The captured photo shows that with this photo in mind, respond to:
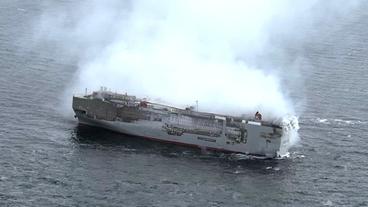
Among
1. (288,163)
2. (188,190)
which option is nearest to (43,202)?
(188,190)

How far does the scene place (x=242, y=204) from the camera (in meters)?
170

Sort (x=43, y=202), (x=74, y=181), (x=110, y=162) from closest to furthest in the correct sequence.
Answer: (x=43, y=202) < (x=74, y=181) < (x=110, y=162)

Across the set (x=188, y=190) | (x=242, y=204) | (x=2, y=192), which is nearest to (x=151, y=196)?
(x=188, y=190)

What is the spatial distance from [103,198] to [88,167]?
20188mm

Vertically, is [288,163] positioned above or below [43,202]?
above

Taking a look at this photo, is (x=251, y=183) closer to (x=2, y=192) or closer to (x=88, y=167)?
(x=88, y=167)

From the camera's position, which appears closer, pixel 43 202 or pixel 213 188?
pixel 43 202

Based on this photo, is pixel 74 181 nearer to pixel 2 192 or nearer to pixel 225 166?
pixel 2 192

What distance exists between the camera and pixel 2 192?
6471 inches

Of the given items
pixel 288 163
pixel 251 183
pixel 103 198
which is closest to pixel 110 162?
pixel 103 198

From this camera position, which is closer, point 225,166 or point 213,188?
point 213,188

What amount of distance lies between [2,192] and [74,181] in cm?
1892

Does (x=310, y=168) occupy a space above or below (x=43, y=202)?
above

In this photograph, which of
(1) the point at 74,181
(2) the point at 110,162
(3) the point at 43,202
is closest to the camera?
(3) the point at 43,202
